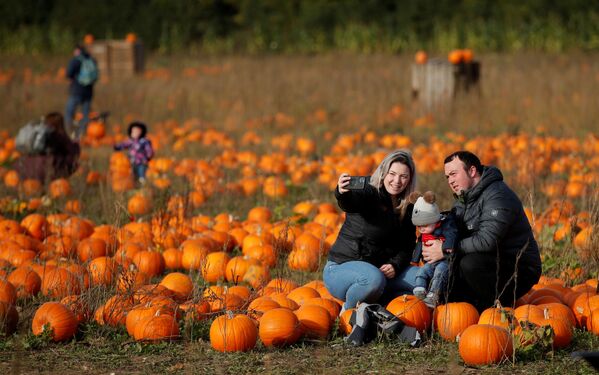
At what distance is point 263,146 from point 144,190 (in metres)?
4.11

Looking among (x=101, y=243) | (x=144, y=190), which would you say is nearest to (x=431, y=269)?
(x=101, y=243)

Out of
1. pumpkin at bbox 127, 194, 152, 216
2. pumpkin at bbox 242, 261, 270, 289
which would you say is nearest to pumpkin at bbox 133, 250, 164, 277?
pumpkin at bbox 242, 261, 270, 289

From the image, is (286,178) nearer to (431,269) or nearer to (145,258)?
(145,258)

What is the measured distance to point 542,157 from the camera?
9.92 m

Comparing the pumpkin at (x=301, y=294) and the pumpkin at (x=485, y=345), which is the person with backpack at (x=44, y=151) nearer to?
the pumpkin at (x=301, y=294)

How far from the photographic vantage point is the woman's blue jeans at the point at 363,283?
5.01 meters

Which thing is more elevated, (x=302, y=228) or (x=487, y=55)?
(x=487, y=55)

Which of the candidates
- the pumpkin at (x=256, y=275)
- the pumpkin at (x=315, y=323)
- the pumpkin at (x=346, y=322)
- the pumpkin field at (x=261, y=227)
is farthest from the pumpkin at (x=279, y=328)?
the pumpkin at (x=256, y=275)

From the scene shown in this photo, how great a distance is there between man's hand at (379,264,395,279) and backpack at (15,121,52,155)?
5.19 m

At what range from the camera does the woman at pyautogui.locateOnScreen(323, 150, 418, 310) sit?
16.6 feet

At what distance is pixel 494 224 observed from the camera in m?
4.84

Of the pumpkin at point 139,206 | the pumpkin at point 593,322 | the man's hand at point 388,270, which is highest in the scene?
the pumpkin at point 139,206

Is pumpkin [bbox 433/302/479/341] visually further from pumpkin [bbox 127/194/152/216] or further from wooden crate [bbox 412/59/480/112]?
wooden crate [bbox 412/59/480/112]

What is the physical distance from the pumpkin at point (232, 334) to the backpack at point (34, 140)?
5232 millimetres
